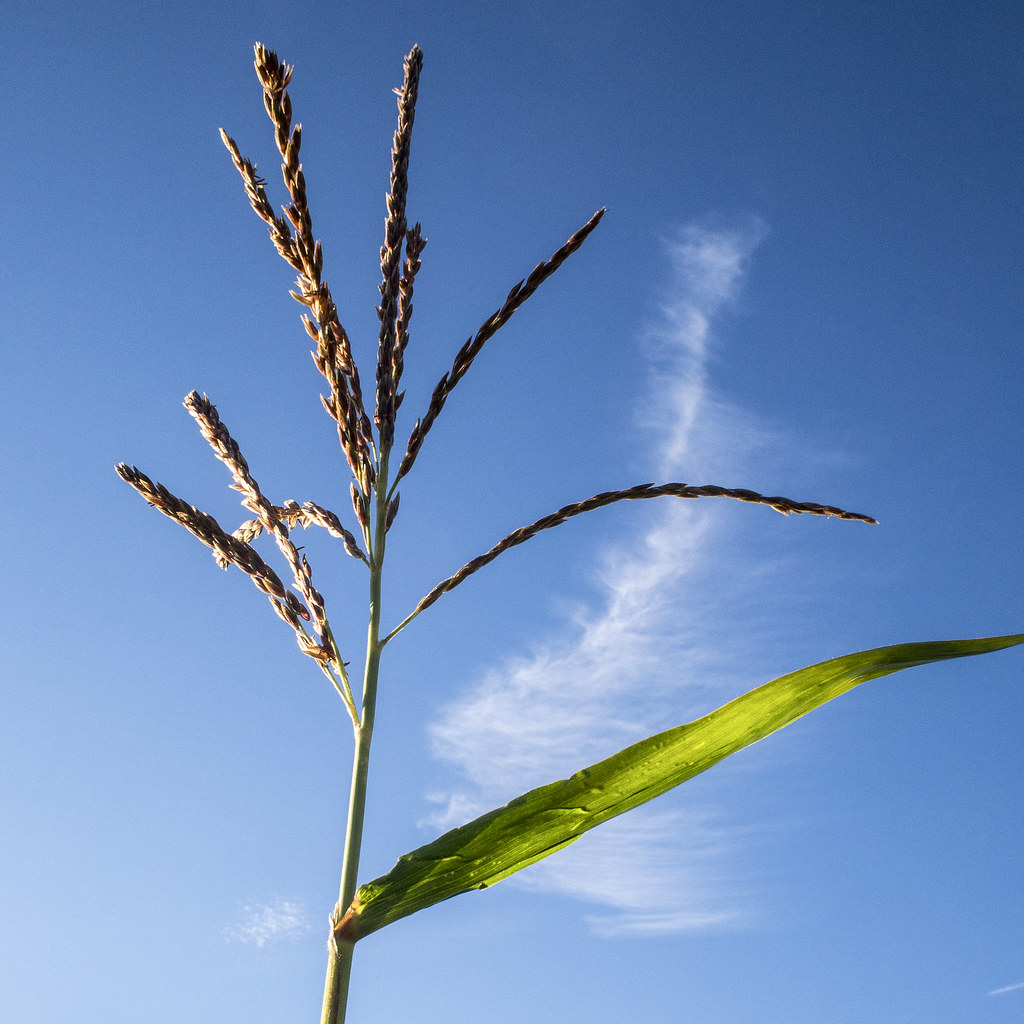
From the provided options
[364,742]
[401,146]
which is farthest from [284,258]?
[364,742]

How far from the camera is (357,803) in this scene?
3.51 ft

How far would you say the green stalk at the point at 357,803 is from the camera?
996mm

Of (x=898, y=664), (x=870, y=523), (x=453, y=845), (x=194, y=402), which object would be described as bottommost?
(x=453, y=845)

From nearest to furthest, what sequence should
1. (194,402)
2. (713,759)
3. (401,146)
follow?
(713,759)
(401,146)
(194,402)

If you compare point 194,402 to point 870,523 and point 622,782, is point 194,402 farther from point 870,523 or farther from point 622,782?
point 870,523

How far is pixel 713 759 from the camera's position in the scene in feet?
4.00

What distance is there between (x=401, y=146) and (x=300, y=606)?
2.51 feet

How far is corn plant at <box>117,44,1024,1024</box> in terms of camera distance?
1.11 meters

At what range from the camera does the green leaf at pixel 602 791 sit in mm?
1094

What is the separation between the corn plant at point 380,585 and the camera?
1.11 m

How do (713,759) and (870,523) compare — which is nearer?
(713,759)

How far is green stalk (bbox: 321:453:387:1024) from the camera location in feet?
3.27

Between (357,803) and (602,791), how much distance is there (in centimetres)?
34

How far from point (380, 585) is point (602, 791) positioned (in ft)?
1.44
